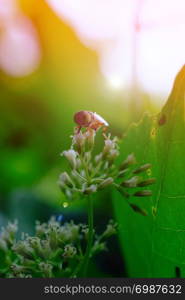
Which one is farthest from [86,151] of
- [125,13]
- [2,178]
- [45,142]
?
[125,13]

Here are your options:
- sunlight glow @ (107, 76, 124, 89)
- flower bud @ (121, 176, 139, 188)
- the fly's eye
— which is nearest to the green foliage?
flower bud @ (121, 176, 139, 188)

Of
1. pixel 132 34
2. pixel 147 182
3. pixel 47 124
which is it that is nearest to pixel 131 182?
pixel 147 182

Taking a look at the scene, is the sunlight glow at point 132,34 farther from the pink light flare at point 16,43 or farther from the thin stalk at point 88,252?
the thin stalk at point 88,252

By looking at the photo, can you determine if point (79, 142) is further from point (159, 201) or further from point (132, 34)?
point (132, 34)

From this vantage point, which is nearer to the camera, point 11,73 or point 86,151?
point 86,151

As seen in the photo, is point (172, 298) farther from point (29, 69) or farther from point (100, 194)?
point (29, 69)
